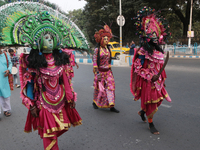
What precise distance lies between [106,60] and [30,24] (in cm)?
250

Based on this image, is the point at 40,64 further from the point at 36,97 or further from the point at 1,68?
the point at 1,68

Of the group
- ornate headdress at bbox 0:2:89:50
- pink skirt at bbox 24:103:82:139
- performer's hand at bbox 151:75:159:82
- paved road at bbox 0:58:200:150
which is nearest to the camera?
ornate headdress at bbox 0:2:89:50

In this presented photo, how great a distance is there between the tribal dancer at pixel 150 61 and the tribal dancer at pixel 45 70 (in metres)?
1.43

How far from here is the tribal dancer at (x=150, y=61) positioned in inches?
136

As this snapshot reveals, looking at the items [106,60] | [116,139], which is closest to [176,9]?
[106,60]

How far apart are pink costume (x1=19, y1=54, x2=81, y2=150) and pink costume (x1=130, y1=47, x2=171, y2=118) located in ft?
4.70

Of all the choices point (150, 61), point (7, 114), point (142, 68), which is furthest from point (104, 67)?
point (7, 114)

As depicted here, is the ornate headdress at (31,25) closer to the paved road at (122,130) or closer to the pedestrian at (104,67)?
the paved road at (122,130)

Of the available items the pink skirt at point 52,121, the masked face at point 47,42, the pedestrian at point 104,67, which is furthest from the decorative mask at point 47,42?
the pedestrian at point 104,67

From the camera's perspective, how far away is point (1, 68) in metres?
4.73

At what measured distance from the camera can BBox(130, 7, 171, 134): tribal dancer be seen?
136 inches

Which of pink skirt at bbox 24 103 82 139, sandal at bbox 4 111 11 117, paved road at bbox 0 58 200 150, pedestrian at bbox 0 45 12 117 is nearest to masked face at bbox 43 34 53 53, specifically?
pink skirt at bbox 24 103 82 139

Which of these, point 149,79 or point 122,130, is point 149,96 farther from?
point 122,130

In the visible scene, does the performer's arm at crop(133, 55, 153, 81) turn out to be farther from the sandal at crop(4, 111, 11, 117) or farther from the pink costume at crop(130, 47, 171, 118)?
the sandal at crop(4, 111, 11, 117)
